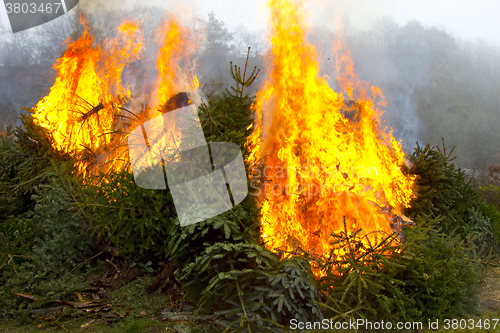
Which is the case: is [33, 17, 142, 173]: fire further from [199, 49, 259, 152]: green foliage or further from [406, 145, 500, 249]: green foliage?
[406, 145, 500, 249]: green foliage

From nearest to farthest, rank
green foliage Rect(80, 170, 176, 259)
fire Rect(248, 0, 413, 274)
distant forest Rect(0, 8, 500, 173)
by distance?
green foliage Rect(80, 170, 176, 259)
fire Rect(248, 0, 413, 274)
distant forest Rect(0, 8, 500, 173)

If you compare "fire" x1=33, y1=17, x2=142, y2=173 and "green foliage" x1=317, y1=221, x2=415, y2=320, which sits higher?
"fire" x1=33, y1=17, x2=142, y2=173

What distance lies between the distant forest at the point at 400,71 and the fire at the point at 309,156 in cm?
1807

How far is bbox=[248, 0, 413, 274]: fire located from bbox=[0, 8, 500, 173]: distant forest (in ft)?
59.3

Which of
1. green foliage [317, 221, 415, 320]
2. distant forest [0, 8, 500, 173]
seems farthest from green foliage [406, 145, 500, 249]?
distant forest [0, 8, 500, 173]

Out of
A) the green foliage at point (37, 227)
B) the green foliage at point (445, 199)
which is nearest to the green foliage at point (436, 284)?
the green foliage at point (445, 199)

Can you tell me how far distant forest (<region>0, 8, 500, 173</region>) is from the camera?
84.5 feet

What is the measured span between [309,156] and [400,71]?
31.3 metres

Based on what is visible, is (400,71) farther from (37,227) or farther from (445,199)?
(37,227)

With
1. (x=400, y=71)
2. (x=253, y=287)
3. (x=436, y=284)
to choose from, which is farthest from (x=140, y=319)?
(x=400, y=71)

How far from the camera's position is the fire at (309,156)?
539 centimetres

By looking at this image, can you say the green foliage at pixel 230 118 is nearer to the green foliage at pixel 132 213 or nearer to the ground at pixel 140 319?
the green foliage at pixel 132 213

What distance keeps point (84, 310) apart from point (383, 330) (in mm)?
3880

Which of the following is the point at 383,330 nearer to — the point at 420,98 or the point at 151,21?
the point at 151,21
